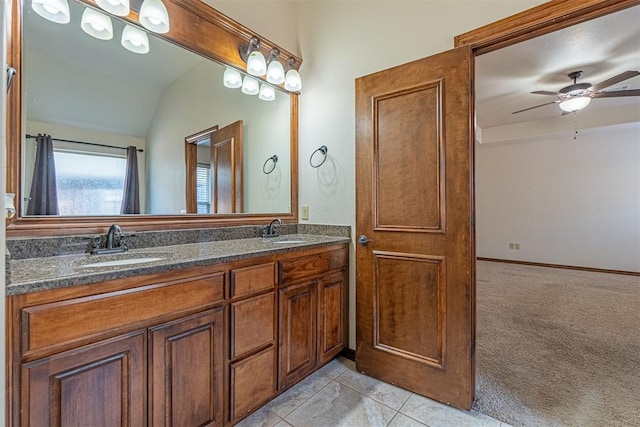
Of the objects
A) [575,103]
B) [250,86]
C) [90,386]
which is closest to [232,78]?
[250,86]

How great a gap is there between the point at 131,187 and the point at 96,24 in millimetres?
835

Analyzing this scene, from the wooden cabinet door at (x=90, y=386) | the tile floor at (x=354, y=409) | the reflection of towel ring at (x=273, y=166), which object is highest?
the reflection of towel ring at (x=273, y=166)

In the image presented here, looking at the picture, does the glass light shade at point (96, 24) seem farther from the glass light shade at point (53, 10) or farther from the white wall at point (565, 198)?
the white wall at point (565, 198)

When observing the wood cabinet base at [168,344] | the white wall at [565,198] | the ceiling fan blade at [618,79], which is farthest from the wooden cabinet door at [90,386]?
the white wall at [565,198]

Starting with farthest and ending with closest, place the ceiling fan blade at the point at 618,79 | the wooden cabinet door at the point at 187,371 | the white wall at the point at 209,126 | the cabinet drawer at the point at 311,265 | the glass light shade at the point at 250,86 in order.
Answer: the ceiling fan blade at the point at 618,79
the glass light shade at the point at 250,86
the white wall at the point at 209,126
the cabinet drawer at the point at 311,265
the wooden cabinet door at the point at 187,371

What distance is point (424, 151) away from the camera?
171 cm

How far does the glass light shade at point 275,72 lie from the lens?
2193mm

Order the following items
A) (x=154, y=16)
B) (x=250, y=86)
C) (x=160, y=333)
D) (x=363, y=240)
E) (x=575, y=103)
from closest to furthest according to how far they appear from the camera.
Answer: (x=160, y=333)
(x=154, y=16)
(x=363, y=240)
(x=250, y=86)
(x=575, y=103)

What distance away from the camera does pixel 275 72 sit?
221 centimetres

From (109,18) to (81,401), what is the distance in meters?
1.76

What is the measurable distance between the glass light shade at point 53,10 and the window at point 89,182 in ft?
2.03

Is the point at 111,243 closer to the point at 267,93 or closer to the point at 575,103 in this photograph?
the point at 267,93

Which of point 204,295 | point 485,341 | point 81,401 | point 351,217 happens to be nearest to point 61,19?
point 204,295

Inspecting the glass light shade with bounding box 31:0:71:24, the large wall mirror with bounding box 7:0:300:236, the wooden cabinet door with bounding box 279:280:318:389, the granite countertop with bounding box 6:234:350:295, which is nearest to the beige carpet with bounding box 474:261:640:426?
the wooden cabinet door with bounding box 279:280:318:389
